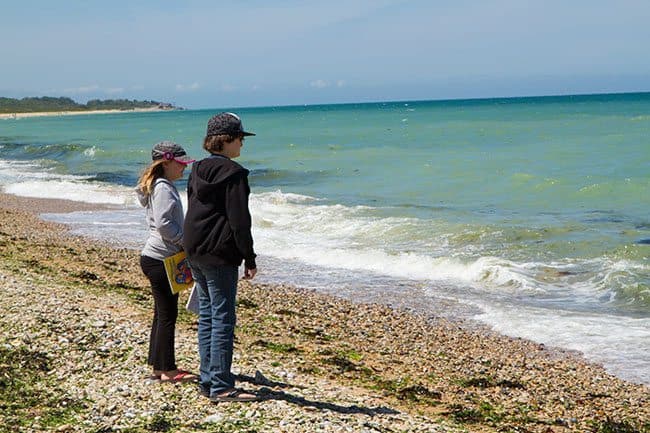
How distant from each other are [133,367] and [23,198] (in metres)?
24.3

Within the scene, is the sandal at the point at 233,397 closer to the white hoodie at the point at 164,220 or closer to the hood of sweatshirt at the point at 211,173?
the white hoodie at the point at 164,220

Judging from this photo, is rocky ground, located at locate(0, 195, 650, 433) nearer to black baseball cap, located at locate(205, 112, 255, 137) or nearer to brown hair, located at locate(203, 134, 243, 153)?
brown hair, located at locate(203, 134, 243, 153)

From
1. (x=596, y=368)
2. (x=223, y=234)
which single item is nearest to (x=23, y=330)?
(x=223, y=234)

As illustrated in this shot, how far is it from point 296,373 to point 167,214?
2476mm

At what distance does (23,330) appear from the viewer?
857cm

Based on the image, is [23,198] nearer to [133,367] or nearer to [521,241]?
[521,241]

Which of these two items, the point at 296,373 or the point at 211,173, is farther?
the point at 296,373

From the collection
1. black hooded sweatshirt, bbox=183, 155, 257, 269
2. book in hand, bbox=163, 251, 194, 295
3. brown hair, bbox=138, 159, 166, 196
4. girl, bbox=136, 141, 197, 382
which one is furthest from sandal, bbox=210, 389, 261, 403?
brown hair, bbox=138, 159, 166, 196

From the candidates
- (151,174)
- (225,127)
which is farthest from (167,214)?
(225,127)

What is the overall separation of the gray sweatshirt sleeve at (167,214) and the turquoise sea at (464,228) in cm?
621

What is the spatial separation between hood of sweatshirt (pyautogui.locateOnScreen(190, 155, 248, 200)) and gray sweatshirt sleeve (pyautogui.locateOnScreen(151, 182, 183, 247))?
490 mm

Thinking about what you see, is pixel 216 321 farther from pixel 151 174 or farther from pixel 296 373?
pixel 296 373

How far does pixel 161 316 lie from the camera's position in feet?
23.2

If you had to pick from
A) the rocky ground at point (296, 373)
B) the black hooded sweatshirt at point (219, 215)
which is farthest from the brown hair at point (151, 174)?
the rocky ground at point (296, 373)
